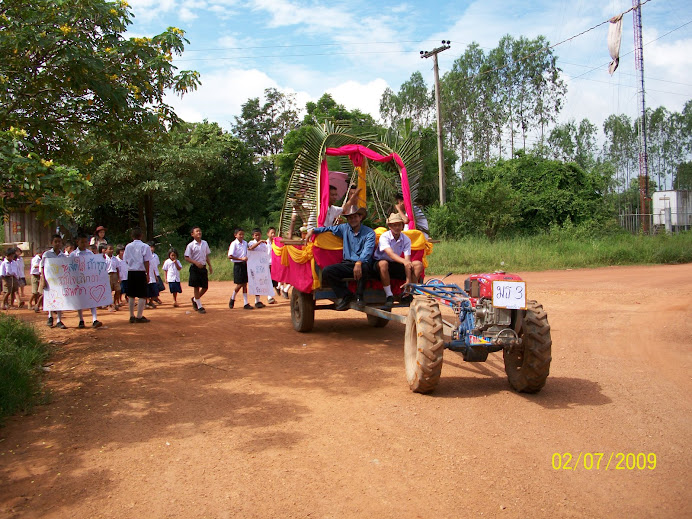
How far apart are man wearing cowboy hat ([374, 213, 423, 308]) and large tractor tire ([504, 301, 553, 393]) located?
222cm

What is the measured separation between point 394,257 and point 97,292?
587 cm

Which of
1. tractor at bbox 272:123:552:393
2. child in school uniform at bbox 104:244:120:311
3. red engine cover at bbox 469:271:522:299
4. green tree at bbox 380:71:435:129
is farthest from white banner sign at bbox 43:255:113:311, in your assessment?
green tree at bbox 380:71:435:129

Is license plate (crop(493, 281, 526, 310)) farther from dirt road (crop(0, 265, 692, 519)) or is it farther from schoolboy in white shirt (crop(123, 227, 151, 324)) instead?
schoolboy in white shirt (crop(123, 227, 151, 324))

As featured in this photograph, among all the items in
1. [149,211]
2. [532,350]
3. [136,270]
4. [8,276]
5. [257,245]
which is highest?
[149,211]

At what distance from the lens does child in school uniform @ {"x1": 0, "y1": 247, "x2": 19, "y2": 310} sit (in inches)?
542

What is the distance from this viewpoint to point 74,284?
10.3m

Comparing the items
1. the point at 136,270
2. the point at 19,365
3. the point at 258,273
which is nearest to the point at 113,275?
the point at 136,270

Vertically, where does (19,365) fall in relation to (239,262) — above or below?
below

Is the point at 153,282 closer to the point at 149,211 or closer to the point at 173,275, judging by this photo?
the point at 173,275

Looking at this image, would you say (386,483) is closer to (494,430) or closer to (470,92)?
(494,430)

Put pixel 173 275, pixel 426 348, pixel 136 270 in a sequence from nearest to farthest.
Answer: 1. pixel 426 348
2. pixel 136 270
3. pixel 173 275
